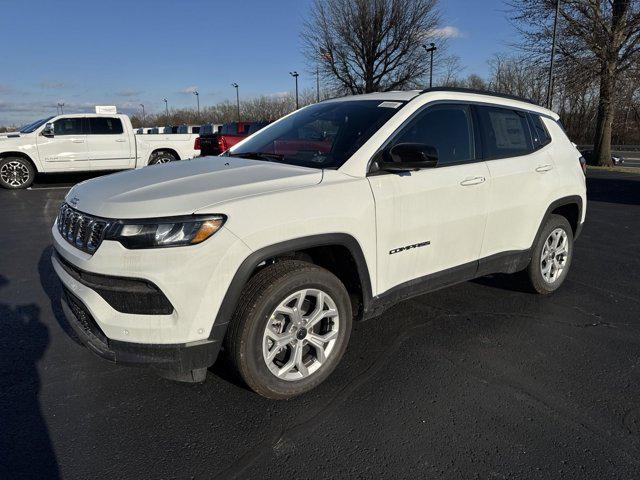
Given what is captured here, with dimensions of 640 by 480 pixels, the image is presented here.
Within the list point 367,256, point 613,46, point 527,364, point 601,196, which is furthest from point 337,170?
point 613,46

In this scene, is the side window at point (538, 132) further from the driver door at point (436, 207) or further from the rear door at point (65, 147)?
the rear door at point (65, 147)

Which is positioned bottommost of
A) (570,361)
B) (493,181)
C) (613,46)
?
(570,361)

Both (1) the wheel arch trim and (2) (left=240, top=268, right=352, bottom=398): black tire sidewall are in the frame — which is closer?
(1) the wheel arch trim

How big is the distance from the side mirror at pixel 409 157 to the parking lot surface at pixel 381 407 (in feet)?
4.38

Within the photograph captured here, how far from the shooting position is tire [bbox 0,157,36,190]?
39.3 feet

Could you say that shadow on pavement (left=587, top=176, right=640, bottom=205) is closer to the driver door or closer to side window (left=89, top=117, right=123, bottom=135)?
the driver door

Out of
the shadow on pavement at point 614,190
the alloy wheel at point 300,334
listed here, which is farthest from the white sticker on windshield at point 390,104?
the shadow on pavement at point 614,190

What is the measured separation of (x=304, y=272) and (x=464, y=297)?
2327 mm

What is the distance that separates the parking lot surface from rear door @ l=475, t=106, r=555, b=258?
692 millimetres

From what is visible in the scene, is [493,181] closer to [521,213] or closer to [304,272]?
[521,213]

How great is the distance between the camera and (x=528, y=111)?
4.27 meters

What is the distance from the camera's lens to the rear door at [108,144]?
1266 cm

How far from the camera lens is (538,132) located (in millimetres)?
4309

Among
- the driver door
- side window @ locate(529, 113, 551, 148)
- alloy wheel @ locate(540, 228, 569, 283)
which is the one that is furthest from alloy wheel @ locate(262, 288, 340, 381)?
side window @ locate(529, 113, 551, 148)
